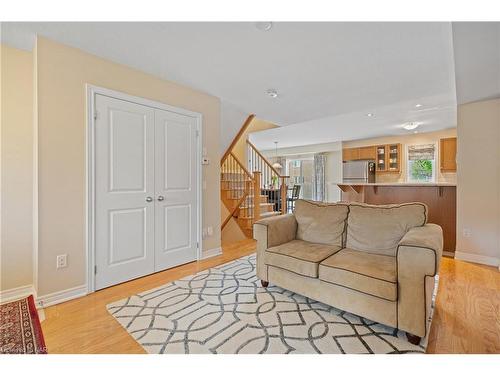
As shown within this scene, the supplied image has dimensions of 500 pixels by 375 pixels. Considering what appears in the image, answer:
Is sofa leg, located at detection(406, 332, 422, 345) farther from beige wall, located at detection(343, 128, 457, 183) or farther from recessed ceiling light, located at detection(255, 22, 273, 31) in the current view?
beige wall, located at detection(343, 128, 457, 183)

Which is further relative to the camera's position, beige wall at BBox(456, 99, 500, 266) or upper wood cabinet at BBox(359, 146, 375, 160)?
upper wood cabinet at BBox(359, 146, 375, 160)

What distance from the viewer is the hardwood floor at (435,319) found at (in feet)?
5.39

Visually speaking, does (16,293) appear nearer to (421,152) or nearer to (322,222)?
(322,222)

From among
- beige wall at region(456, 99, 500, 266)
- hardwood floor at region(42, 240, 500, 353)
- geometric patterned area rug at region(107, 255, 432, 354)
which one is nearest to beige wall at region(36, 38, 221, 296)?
hardwood floor at region(42, 240, 500, 353)

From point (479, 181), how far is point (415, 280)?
2.81m

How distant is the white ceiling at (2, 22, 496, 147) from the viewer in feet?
6.71

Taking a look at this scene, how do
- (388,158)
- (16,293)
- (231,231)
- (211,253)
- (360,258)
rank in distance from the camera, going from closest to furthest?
(360,258) → (16,293) → (211,253) → (231,231) → (388,158)

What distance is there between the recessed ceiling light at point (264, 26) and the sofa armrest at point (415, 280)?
192 centimetres

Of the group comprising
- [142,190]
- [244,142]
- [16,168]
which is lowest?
[142,190]

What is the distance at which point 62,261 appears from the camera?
7.50ft

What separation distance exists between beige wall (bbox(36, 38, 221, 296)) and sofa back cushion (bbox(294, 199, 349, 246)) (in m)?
2.23

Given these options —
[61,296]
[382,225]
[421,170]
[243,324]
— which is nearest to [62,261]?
[61,296]
